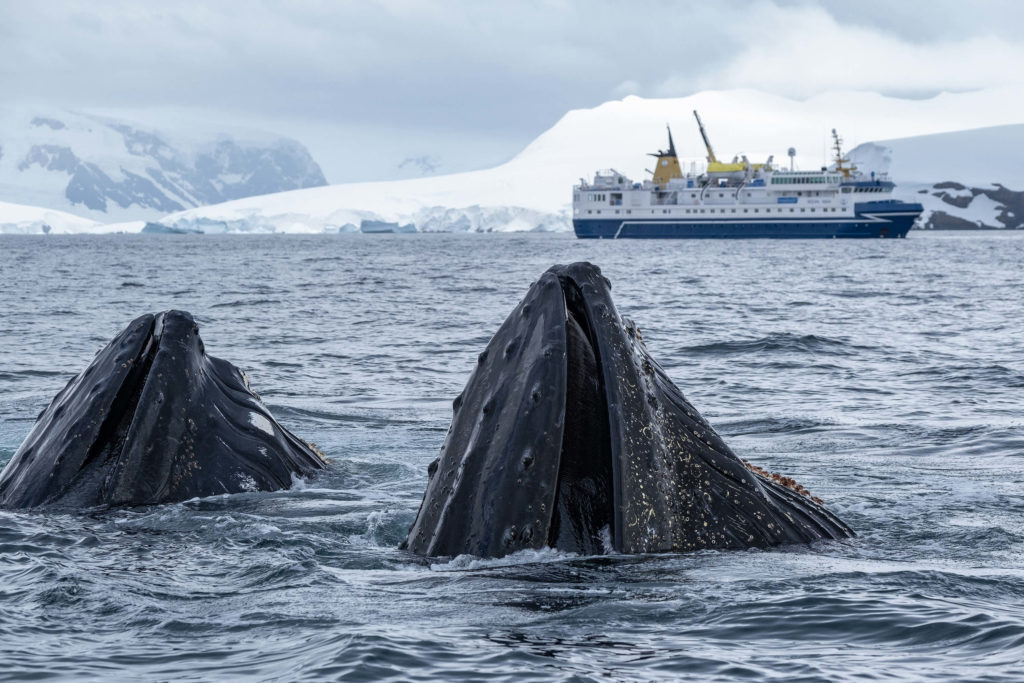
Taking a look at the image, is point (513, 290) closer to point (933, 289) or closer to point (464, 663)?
point (933, 289)

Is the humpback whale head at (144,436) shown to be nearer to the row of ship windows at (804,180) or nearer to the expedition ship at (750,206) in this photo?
the expedition ship at (750,206)

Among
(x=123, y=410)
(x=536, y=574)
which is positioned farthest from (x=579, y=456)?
(x=123, y=410)

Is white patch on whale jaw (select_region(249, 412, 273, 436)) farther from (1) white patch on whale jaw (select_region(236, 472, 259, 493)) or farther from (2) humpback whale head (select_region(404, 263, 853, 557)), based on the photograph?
(2) humpback whale head (select_region(404, 263, 853, 557))

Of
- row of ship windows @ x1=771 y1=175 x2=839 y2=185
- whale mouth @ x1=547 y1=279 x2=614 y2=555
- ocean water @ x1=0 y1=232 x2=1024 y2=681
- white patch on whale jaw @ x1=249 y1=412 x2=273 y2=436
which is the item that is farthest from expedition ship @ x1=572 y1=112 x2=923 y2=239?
whale mouth @ x1=547 y1=279 x2=614 y2=555

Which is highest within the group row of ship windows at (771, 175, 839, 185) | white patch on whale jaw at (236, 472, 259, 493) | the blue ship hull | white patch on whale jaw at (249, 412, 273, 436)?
row of ship windows at (771, 175, 839, 185)

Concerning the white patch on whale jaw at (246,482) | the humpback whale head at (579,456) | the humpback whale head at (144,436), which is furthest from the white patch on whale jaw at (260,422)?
the humpback whale head at (579,456)

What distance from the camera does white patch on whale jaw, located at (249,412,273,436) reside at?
687cm

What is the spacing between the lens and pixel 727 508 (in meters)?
5.08

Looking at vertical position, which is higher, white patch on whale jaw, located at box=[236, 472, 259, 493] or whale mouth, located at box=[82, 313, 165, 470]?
whale mouth, located at box=[82, 313, 165, 470]

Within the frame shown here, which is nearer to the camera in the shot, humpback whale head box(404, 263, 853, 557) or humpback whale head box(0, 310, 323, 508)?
humpback whale head box(404, 263, 853, 557)

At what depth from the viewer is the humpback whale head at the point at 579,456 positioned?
4.77 metres

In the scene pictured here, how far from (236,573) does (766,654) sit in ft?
8.25

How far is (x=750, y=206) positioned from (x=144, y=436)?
345ft

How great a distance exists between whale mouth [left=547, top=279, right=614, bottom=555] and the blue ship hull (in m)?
105
